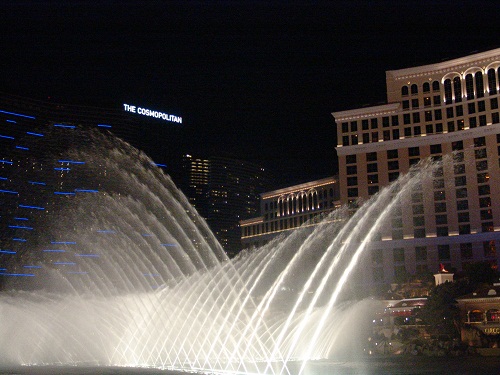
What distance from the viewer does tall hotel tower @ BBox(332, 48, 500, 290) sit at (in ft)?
268

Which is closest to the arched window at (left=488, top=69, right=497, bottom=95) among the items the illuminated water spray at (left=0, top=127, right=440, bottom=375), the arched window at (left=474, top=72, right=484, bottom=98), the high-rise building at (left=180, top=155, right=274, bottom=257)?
the arched window at (left=474, top=72, right=484, bottom=98)

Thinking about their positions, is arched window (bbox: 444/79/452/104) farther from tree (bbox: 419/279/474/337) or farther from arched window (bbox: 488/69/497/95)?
tree (bbox: 419/279/474/337)

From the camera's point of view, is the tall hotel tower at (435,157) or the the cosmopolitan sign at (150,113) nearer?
the tall hotel tower at (435,157)

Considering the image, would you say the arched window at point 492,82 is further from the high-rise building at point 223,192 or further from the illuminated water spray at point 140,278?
the high-rise building at point 223,192

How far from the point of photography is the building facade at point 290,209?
350 ft

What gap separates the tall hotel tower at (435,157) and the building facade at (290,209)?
51.9 ft

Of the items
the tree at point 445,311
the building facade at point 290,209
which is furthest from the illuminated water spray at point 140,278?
the tree at point 445,311

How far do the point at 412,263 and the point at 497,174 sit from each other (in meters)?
15.8

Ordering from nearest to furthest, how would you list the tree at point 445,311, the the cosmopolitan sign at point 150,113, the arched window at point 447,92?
the tree at point 445,311 → the arched window at point 447,92 → the the cosmopolitan sign at point 150,113

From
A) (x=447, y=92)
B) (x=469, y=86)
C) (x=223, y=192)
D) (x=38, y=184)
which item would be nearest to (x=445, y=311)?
(x=469, y=86)

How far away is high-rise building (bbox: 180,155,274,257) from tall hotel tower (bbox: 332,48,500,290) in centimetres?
7018

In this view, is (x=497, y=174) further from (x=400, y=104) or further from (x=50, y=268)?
(x=50, y=268)

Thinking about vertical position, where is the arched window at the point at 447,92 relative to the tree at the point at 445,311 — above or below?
above

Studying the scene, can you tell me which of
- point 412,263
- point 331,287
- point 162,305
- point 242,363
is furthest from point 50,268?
point 242,363
